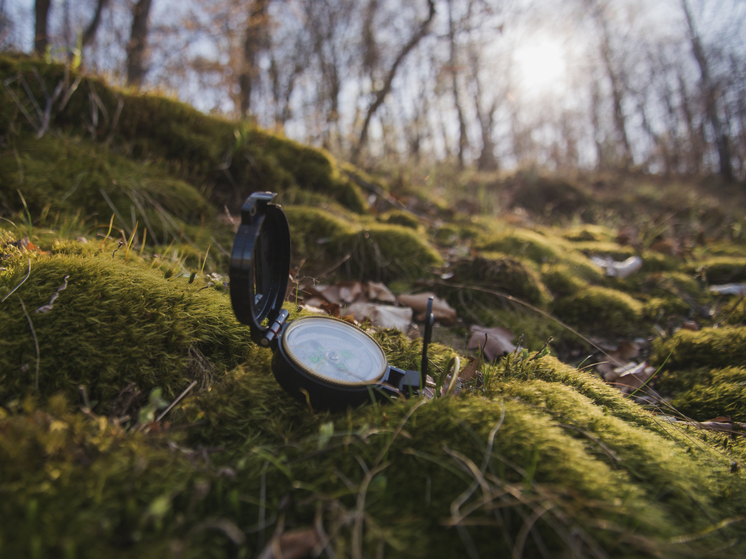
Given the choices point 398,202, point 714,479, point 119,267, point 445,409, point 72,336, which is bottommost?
point 714,479

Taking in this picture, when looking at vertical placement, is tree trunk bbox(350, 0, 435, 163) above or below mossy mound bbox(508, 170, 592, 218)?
above

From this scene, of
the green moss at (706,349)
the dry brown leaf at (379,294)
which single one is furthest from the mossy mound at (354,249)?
the green moss at (706,349)

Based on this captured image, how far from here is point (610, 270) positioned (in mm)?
4301

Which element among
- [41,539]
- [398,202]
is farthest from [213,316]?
[398,202]

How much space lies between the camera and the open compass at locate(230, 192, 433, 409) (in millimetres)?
1270

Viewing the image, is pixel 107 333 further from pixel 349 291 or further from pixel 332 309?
pixel 349 291

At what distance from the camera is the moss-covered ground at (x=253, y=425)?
0.96m

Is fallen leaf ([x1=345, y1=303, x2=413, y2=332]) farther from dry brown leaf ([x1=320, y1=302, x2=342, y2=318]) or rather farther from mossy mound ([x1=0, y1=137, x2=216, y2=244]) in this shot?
mossy mound ([x1=0, y1=137, x2=216, y2=244])

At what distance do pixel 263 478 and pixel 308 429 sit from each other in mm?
286

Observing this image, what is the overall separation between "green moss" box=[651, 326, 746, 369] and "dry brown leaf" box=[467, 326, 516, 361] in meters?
0.96

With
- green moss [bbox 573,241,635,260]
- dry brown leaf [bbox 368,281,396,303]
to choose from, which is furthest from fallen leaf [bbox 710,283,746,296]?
dry brown leaf [bbox 368,281,396,303]

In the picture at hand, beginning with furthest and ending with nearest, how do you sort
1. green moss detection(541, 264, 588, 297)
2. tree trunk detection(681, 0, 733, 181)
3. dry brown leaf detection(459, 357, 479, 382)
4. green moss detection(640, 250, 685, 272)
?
tree trunk detection(681, 0, 733, 181) < green moss detection(640, 250, 685, 272) < green moss detection(541, 264, 588, 297) < dry brown leaf detection(459, 357, 479, 382)

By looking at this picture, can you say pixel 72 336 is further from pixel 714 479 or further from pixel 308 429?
pixel 714 479

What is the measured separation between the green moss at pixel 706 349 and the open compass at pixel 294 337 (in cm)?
197
